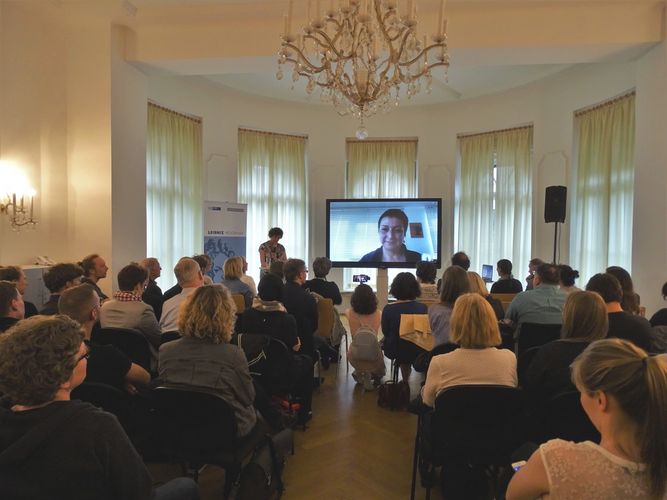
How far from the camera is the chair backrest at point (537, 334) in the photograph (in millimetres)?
3236

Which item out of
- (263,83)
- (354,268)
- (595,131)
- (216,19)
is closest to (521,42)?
(595,131)

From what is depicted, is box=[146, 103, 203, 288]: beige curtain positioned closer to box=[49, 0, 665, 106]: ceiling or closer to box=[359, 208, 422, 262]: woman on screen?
box=[49, 0, 665, 106]: ceiling

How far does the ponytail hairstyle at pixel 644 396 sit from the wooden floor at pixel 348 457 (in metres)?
1.69

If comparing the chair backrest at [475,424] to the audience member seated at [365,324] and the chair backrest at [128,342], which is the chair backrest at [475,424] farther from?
the audience member seated at [365,324]

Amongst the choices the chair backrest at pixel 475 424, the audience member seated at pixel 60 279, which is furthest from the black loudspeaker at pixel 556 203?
the audience member seated at pixel 60 279

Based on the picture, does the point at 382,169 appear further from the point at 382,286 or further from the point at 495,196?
the point at 382,286

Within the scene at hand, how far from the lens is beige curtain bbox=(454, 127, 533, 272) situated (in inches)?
294

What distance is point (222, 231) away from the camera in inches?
281

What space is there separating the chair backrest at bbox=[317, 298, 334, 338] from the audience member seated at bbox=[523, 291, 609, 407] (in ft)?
Result: 7.78

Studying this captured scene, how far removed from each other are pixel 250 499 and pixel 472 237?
21.8ft

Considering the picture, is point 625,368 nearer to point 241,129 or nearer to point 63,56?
point 63,56

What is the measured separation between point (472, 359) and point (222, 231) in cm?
564

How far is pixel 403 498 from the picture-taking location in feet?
7.97

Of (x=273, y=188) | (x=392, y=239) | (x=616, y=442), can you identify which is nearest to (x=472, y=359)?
(x=616, y=442)
